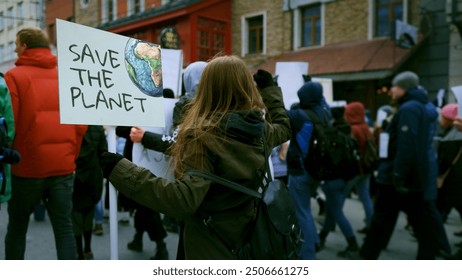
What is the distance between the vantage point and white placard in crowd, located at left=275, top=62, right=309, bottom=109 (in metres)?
3.85

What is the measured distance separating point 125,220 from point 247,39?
241 cm

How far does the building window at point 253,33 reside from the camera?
4.39m

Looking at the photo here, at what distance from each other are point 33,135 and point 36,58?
1.43ft

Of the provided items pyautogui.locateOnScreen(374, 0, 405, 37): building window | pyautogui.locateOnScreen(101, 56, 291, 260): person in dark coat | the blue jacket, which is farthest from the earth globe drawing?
pyautogui.locateOnScreen(374, 0, 405, 37): building window

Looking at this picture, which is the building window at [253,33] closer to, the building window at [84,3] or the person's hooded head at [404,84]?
the person's hooded head at [404,84]

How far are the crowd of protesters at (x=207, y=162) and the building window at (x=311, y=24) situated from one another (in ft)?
9.76

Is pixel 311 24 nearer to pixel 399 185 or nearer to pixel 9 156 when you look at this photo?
pixel 399 185

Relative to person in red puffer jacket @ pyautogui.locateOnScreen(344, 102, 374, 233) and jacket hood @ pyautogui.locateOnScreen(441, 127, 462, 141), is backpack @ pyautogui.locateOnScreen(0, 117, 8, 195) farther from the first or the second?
person in red puffer jacket @ pyautogui.locateOnScreen(344, 102, 374, 233)

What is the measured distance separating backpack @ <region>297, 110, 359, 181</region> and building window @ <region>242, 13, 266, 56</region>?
1.07 metres

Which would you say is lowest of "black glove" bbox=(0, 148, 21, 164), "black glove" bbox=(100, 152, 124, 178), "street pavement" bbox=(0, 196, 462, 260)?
"street pavement" bbox=(0, 196, 462, 260)

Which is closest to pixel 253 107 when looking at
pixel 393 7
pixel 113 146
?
pixel 113 146

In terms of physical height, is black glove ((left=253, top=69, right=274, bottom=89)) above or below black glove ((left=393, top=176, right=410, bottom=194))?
above

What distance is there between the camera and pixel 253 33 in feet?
14.9
